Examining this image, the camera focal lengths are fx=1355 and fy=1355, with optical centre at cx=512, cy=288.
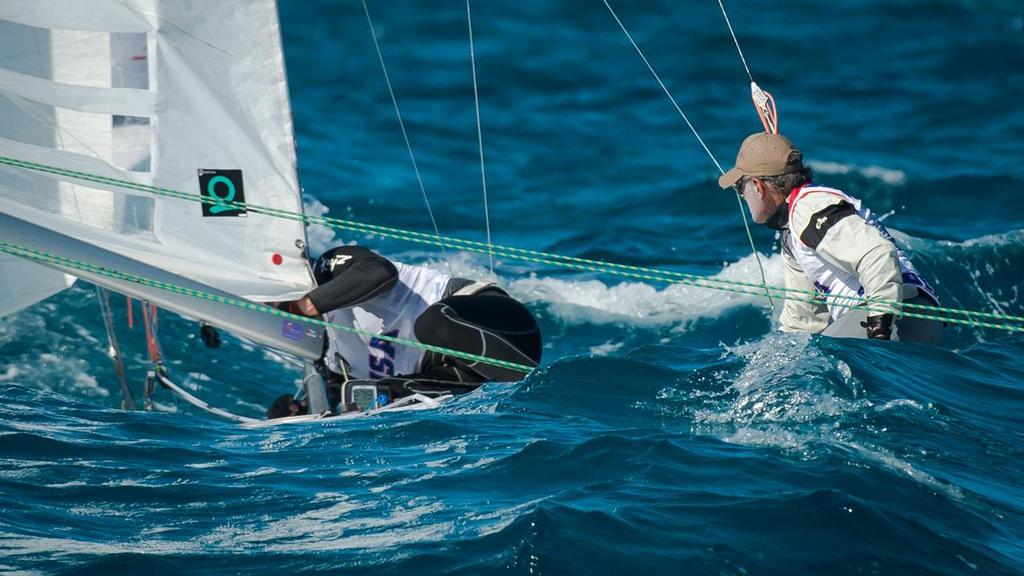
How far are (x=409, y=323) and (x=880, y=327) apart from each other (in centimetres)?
190

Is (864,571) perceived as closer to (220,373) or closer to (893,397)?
(893,397)

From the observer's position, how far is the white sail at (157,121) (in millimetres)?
5086

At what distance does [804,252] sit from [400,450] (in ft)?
6.04

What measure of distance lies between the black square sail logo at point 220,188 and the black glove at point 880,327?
2408 millimetres

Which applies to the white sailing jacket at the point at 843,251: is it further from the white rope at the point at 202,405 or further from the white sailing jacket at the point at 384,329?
the white rope at the point at 202,405

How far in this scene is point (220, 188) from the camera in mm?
5227

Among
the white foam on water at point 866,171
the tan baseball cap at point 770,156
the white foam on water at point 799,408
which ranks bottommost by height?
the white foam on water at point 799,408

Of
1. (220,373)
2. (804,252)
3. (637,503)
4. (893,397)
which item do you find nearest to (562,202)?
(220,373)

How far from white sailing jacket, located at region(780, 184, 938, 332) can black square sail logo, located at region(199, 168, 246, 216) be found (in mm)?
2158

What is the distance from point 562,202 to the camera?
10.4 metres

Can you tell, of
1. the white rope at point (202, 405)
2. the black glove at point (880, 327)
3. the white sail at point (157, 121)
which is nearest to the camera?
the black glove at point (880, 327)

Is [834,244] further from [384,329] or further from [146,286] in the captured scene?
[146,286]

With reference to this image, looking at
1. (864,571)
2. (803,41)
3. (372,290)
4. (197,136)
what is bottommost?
(864,571)

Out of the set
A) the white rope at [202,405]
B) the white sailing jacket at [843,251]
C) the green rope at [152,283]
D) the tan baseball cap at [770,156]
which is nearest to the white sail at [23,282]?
the white rope at [202,405]
